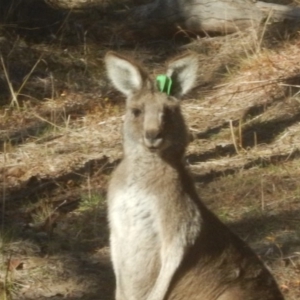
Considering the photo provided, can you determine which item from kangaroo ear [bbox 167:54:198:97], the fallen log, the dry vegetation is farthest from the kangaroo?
the fallen log

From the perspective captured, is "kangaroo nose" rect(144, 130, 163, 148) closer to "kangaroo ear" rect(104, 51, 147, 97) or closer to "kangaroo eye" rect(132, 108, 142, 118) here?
"kangaroo eye" rect(132, 108, 142, 118)

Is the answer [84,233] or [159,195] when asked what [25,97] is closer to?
[84,233]

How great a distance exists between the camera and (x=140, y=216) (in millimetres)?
4445

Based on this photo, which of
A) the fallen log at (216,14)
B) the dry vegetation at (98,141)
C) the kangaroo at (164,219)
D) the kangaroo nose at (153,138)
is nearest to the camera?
the kangaroo nose at (153,138)

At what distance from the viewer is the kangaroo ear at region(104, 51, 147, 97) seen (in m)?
4.52

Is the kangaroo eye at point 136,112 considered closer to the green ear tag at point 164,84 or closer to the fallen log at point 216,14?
the green ear tag at point 164,84

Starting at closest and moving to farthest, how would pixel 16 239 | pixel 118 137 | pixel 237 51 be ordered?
pixel 16 239
pixel 118 137
pixel 237 51

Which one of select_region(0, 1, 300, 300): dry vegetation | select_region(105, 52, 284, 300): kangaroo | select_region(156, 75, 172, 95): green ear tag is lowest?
select_region(0, 1, 300, 300): dry vegetation

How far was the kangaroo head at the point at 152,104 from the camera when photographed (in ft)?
14.4

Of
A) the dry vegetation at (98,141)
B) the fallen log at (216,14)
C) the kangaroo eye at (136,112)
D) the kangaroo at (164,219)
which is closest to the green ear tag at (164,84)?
the kangaroo at (164,219)

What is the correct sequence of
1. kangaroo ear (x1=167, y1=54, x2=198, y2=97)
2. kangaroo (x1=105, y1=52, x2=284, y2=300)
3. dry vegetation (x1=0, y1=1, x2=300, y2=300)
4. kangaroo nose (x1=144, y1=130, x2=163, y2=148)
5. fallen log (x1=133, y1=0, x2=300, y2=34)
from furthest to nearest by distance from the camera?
fallen log (x1=133, y1=0, x2=300, y2=34) → dry vegetation (x1=0, y1=1, x2=300, y2=300) → kangaroo ear (x1=167, y1=54, x2=198, y2=97) → kangaroo (x1=105, y1=52, x2=284, y2=300) → kangaroo nose (x1=144, y1=130, x2=163, y2=148)

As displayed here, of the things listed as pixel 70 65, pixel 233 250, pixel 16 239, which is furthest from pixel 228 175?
pixel 70 65

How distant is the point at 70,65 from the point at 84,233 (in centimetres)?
313

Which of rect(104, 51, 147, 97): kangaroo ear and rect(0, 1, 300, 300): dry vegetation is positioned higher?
rect(104, 51, 147, 97): kangaroo ear
